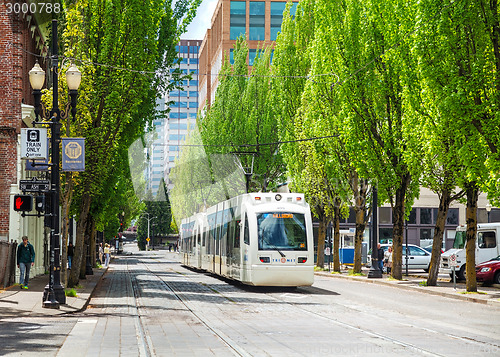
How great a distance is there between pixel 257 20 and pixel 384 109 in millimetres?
64454

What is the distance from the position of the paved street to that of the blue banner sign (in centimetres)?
394

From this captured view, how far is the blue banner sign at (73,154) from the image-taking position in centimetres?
2125

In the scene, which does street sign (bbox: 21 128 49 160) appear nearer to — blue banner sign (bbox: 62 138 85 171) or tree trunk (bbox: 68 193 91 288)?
blue banner sign (bbox: 62 138 85 171)

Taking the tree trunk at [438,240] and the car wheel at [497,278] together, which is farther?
the car wheel at [497,278]

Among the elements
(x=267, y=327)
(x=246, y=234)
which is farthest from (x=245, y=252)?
(x=267, y=327)

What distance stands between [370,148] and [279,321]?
17717mm

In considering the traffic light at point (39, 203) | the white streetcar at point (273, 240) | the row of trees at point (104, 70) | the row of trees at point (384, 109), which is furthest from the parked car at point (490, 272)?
the traffic light at point (39, 203)

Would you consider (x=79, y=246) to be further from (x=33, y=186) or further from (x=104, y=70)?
(x=33, y=186)

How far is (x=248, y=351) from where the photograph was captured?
11102mm

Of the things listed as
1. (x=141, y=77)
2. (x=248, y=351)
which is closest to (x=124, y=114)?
(x=141, y=77)

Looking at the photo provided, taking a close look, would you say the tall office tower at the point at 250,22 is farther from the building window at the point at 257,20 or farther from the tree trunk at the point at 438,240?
the tree trunk at the point at 438,240

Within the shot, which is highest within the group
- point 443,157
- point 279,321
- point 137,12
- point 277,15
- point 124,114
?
→ point 277,15

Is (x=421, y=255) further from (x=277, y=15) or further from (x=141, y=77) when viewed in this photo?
(x=277, y=15)

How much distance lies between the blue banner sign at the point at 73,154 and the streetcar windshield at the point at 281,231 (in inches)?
284
